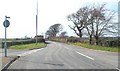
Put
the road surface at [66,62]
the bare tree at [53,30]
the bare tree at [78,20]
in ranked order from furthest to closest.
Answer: the bare tree at [53,30] < the bare tree at [78,20] < the road surface at [66,62]

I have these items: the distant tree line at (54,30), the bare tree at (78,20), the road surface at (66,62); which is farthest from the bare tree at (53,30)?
A: the road surface at (66,62)

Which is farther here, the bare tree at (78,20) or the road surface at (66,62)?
the bare tree at (78,20)

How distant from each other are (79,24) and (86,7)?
44.1 feet

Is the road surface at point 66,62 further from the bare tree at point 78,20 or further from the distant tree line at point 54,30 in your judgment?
the distant tree line at point 54,30

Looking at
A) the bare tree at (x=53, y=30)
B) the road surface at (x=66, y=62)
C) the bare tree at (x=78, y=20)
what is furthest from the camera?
the bare tree at (x=53, y=30)

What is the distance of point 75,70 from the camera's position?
1510 centimetres

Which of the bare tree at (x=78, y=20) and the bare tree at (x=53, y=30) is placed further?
the bare tree at (x=53, y=30)

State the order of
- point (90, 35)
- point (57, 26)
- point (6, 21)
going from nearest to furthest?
point (6, 21) < point (90, 35) < point (57, 26)

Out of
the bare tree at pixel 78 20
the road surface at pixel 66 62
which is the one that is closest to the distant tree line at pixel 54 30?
the bare tree at pixel 78 20

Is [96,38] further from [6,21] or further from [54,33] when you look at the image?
[54,33]

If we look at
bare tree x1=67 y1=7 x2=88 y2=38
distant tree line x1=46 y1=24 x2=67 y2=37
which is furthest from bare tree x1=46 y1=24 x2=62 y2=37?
bare tree x1=67 y1=7 x2=88 y2=38

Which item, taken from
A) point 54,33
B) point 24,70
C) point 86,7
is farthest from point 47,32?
point 24,70

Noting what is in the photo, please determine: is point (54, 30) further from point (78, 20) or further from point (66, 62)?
point (66, 62)

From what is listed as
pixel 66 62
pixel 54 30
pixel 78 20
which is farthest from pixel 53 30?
pixel 66 62
